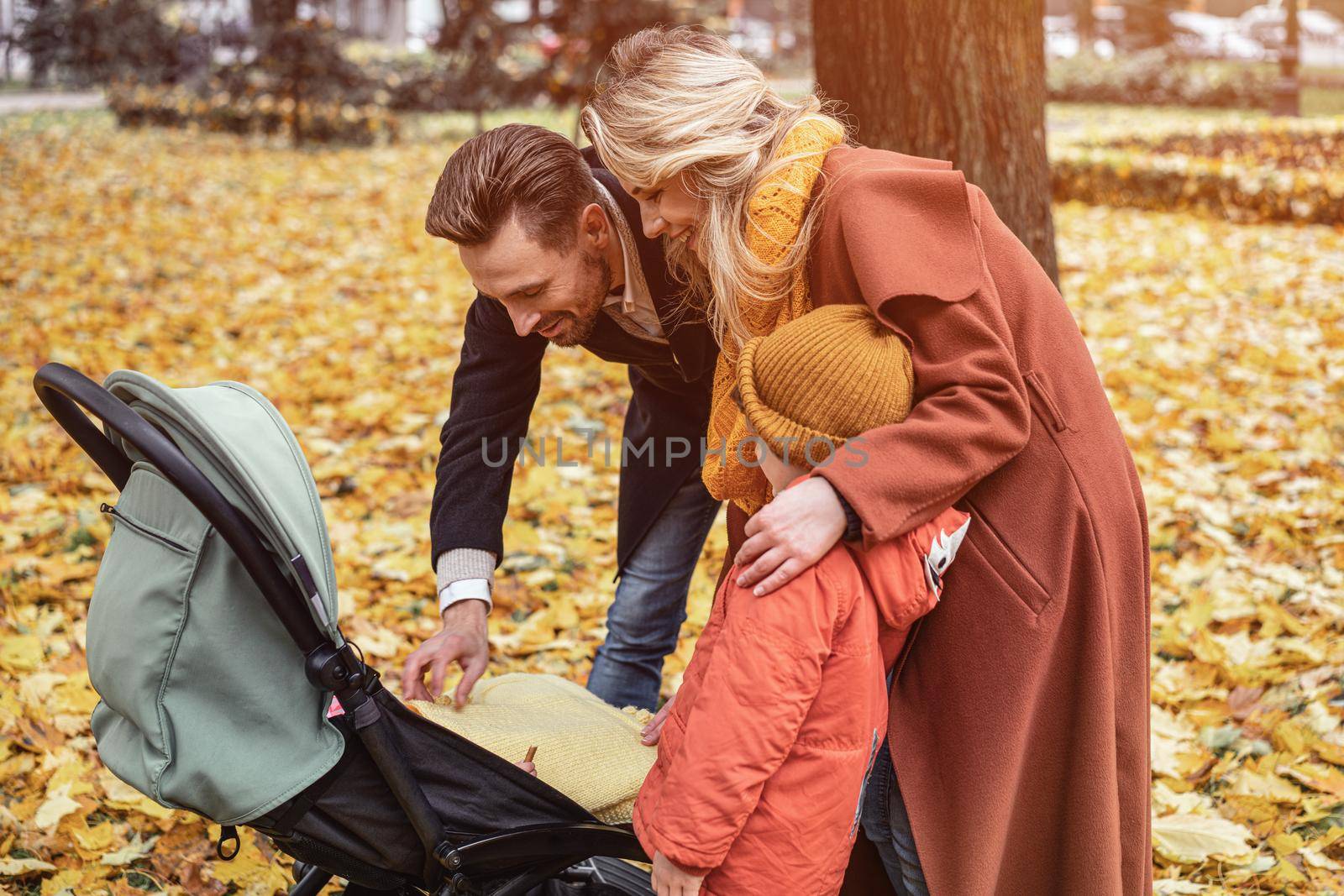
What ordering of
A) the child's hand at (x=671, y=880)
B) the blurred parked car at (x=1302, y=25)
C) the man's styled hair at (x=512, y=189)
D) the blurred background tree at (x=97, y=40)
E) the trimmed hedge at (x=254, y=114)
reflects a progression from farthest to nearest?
the blurred parked car at (x=1302, y=25) < the trimmed hedge at (x=254, y=114) < the blurred background tree at (x=97, y=40) < the man's styled hair at (x=512, y=189) < the child's hand at (x=671, y=880)

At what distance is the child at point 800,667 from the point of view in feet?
5.07

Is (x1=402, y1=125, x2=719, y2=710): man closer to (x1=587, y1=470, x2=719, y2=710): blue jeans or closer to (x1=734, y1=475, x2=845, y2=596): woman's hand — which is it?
(x1=587, y1=470, x2=719, y2=710): blue jeans

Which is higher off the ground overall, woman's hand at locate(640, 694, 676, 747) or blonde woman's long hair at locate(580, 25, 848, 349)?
blonde woman's long hair at locate(580, 25, 848, 349)

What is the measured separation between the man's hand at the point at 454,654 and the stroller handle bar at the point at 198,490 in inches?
17.1

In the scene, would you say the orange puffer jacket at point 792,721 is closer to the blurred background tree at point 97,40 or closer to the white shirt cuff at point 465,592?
the white shirt cuff at point 465,592

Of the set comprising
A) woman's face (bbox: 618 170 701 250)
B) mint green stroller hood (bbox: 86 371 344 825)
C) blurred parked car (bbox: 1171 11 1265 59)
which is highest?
blurred parked car (bbox: 1171 11 1265 59)

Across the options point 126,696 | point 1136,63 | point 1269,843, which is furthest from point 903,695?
point 1136,63

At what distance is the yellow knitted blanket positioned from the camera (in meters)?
1.99

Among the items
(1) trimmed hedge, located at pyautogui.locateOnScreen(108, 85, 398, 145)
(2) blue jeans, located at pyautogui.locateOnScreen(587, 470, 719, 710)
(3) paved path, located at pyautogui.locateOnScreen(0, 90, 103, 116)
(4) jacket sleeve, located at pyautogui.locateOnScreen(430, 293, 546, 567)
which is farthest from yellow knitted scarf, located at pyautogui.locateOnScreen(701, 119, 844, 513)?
(3) paved path, located at pyautogui.locateOnScreen(0, 90, 103, 116)

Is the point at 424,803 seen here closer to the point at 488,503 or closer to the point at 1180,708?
the point at 488,503

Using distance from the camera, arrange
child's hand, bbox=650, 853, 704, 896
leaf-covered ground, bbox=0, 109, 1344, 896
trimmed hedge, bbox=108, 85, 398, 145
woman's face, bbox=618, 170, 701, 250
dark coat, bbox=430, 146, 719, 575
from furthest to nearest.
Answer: trimmed hedge, bbox=108, 85, 398, 145, leaf-covered ground, bbox=0, 109, 1344, 896, dark coat, bbox=430, 146, 719, 575, woman's face, bbox=618, 170, 701, 250, child's hand, bbox=650, 853, 704, 896

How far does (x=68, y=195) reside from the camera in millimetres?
10430

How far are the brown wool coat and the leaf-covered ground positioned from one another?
1059mm

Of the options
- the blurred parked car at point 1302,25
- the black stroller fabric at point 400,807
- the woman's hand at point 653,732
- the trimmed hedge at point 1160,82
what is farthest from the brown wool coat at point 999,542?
the blurred parked car at point 1302,25
